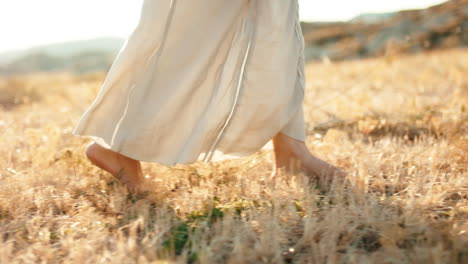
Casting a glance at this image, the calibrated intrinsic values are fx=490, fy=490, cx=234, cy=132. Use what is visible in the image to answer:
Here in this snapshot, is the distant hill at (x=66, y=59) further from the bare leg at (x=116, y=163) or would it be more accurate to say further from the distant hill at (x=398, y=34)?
the distant hill at (x=398, y=34)

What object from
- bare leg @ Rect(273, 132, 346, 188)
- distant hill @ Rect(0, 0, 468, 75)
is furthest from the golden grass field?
distant hill @ Rect(0, 0, 468, 75)

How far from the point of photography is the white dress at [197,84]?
80.6 inches

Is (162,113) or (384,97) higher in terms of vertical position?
(384,97)

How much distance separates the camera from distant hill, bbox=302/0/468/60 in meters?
5.17

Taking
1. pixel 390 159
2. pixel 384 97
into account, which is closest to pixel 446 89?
pixel 384 97

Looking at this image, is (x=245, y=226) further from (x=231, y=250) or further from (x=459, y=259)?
(x=459, y=259)

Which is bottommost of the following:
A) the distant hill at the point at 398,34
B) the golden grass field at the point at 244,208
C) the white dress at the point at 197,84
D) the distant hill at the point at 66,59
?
the golden grass field at the point at 244,208

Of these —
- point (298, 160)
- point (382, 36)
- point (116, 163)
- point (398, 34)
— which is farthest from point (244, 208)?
point (382, 36)

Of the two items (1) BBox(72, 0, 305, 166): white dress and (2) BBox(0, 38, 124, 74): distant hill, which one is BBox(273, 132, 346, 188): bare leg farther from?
(2) BBox(0, 38, 124, 74): distant hill

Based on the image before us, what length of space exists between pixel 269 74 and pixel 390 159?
0.86 metres

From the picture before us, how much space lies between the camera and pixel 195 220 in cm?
186

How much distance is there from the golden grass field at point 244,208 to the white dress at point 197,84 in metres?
0.24

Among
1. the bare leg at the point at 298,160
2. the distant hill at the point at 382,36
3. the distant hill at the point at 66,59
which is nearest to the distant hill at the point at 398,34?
the distant hill at the point at 382,36

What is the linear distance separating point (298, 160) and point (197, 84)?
613 millimetres
